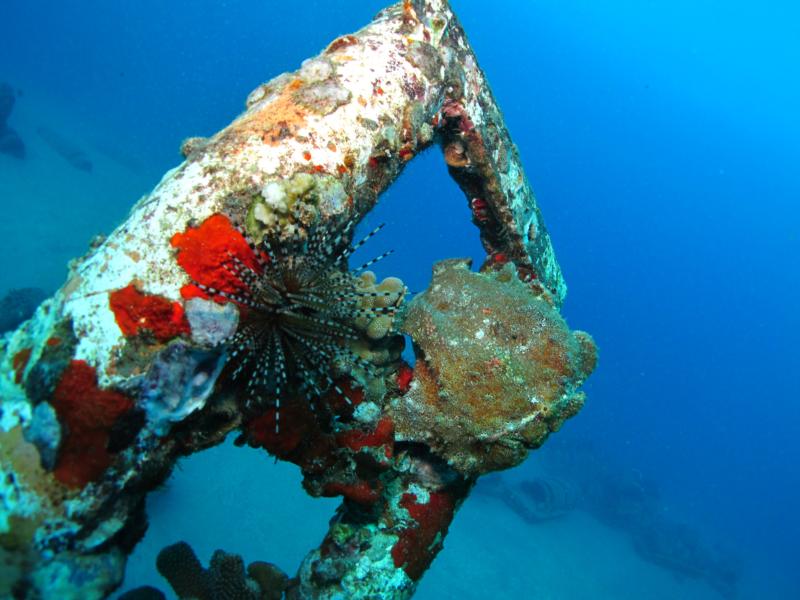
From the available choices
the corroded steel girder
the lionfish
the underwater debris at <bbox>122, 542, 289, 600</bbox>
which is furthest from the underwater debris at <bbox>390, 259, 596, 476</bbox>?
the underwater debris at <bbox>122, 542, 289, 600</bbox>

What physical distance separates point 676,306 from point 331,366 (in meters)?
95.8

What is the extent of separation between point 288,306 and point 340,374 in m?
0.95

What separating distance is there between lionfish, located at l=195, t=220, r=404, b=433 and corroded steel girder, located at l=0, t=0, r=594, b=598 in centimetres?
9

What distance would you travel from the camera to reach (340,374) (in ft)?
10.7

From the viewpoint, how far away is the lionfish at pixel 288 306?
2.34 meters

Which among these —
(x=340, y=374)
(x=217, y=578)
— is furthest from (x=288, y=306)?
(x=217, y=578)

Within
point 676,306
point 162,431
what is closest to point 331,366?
point 162,431

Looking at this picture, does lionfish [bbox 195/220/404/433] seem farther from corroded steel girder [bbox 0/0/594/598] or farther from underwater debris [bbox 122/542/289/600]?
underwater debris [bbox 122/542/289/600]

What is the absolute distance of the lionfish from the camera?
234 centimetres

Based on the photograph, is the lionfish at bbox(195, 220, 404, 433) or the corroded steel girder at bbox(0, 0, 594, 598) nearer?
the corroded steel girder at bbox(0, 0, 594, 598)

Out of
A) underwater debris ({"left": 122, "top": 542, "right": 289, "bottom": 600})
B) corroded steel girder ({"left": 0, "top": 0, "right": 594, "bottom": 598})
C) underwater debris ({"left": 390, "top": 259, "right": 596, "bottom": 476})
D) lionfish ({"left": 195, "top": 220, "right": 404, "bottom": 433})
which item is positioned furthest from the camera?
underwater debris ({"left": 122, "top": 542, "right": 289, "bottom": 600})

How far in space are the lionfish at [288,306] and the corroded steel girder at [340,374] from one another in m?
0.09

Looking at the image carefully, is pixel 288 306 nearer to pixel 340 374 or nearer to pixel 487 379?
pixel 340 374

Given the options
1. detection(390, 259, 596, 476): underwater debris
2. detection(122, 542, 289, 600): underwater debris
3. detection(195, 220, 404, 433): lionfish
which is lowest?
detection(122, 542, 289, 600): underwater debris
